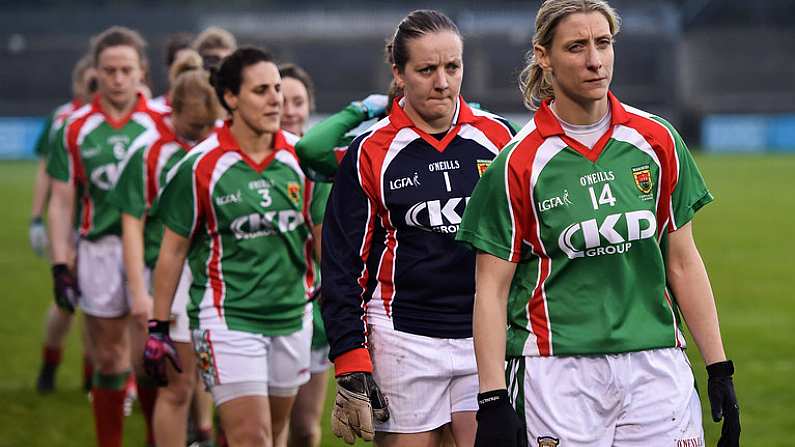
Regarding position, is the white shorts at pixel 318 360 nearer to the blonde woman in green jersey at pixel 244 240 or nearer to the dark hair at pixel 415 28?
the blonde woman in green jersey at pixel 244 240

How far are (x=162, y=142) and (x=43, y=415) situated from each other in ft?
8.73

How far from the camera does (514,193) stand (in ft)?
11.9

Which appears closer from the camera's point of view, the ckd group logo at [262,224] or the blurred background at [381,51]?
the ckd group logo at [262,224]

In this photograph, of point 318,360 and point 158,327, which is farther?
point 318,360

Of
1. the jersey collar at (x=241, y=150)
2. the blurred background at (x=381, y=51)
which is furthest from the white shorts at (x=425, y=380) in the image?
the blurred background at (x=381, y=51)

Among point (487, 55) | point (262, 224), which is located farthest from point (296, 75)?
point (487, 55)

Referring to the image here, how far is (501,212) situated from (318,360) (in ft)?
8.63

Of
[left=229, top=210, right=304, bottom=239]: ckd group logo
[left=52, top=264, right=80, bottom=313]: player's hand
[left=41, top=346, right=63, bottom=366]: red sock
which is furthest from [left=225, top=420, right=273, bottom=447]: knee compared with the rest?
[left=41, top=346, right=63, bottom=366]: red sock

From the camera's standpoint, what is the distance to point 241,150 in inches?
217

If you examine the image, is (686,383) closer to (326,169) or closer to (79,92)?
(326,169)

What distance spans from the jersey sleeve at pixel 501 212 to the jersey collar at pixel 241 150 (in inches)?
76.8

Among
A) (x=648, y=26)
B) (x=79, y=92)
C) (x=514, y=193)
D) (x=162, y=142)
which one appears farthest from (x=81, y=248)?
(x=648, y=26)

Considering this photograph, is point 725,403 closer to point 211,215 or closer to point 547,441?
point 547,441

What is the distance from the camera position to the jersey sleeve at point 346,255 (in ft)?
14.2
